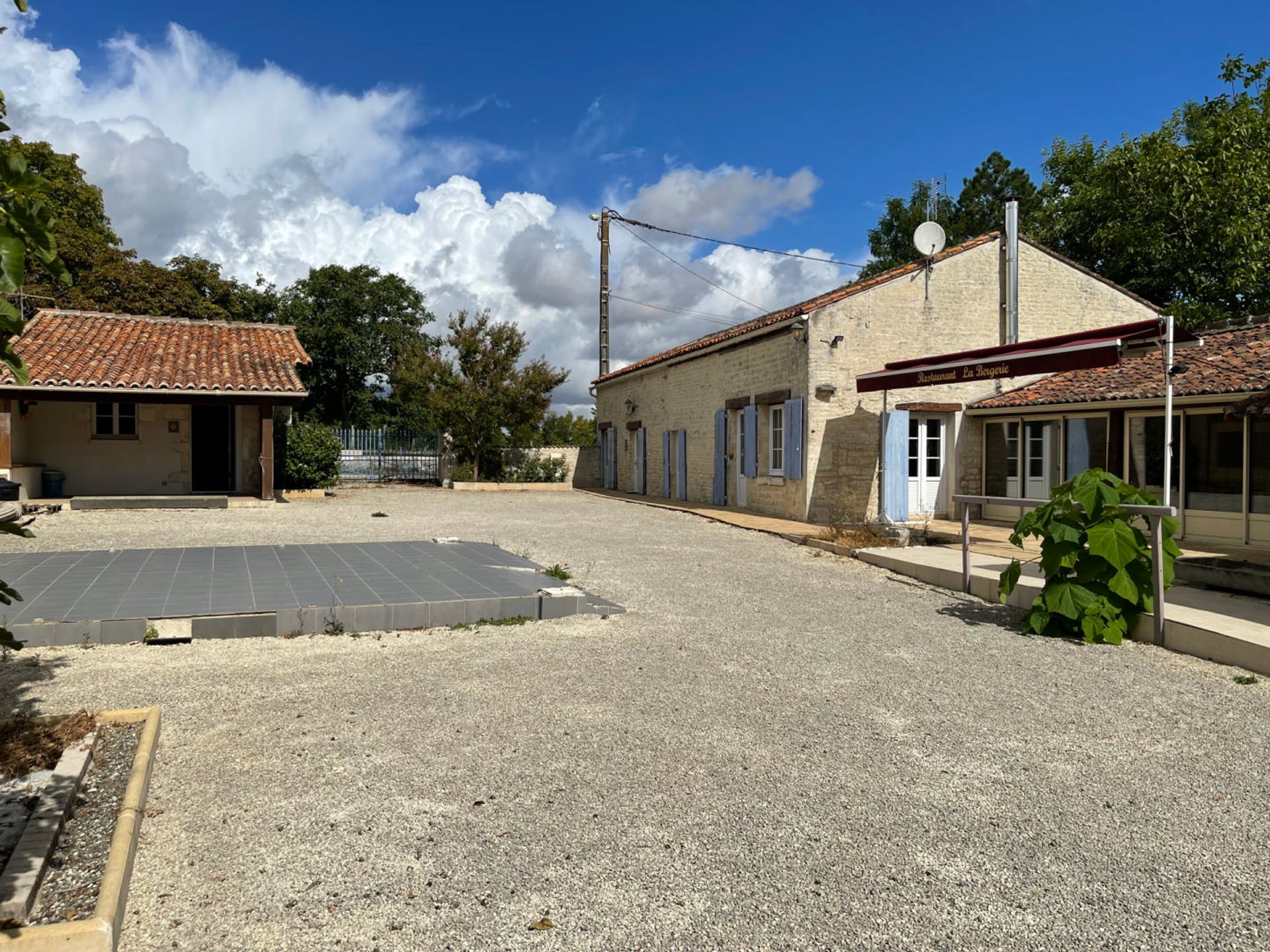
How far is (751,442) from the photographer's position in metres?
Answer: 16.1

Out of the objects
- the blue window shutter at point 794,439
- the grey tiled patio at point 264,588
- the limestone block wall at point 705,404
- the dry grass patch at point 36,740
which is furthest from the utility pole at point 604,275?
the dry grass patch at point 36,740

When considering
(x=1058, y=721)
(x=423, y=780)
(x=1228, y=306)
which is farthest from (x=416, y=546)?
(x=1228, y=306)

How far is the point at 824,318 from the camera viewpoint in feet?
46.1

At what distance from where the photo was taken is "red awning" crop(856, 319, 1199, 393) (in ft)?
26.6

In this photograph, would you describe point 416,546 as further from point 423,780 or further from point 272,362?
point 272,362

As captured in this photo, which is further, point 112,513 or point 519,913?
point 112,513

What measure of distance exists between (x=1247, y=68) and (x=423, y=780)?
21.3 meters

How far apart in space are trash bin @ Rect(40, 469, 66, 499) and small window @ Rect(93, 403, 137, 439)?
1.19 meters

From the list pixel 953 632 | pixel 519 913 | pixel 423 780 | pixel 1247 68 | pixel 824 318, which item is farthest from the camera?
pixel 1247 68

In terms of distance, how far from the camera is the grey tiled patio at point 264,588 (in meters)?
5.81

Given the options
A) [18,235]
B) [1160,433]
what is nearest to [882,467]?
[1160,433]

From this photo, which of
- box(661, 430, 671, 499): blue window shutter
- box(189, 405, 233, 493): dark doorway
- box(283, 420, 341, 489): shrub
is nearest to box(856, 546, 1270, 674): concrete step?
box(661, 430, 671, 499): blue window shutter

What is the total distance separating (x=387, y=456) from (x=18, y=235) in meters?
24.0

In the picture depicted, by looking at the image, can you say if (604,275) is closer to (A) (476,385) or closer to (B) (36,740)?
(A) (476,385)
